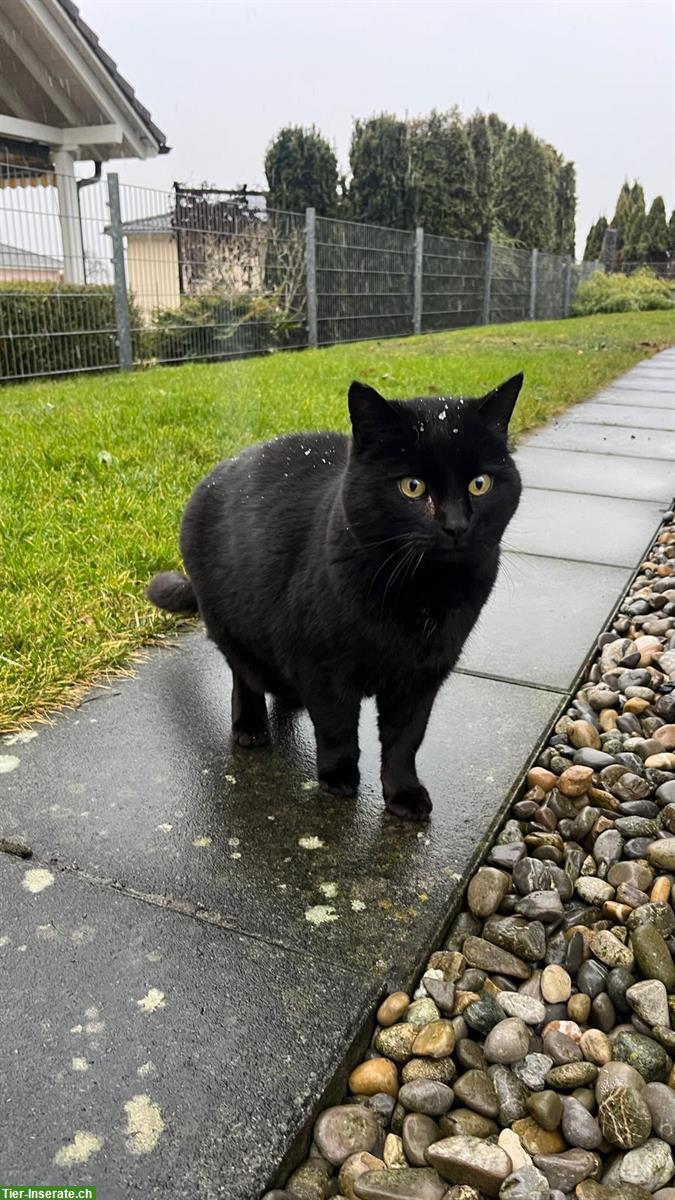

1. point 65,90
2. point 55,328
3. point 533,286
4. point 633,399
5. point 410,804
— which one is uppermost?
point 65,90

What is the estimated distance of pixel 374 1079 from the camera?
3.65 ft

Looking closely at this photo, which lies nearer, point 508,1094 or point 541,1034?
point 508,1094

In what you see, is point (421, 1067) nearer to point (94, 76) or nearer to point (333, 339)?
point (94, 76)

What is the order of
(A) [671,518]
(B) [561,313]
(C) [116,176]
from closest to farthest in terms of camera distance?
(A) [671,518]
(C) [116,176]
(B) [561,313]

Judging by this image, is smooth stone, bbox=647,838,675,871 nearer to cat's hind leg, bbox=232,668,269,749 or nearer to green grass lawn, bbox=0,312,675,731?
cat's hind leg, bbox=232,668,269,749

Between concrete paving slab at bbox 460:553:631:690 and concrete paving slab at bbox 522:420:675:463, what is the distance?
6.76 feet

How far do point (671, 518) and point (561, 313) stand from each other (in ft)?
61.7

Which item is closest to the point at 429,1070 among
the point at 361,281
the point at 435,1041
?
the point at 435,1041

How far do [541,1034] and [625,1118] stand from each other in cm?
18

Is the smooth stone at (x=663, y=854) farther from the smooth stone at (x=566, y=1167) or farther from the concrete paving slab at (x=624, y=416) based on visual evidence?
the concrete paving slab at (x=624, y=416)

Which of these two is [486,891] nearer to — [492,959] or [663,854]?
[492,959]

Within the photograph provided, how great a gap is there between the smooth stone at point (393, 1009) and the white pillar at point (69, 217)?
7769mm

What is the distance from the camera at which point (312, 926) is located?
1304 millimetres

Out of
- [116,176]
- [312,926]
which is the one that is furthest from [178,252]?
[312,926]
